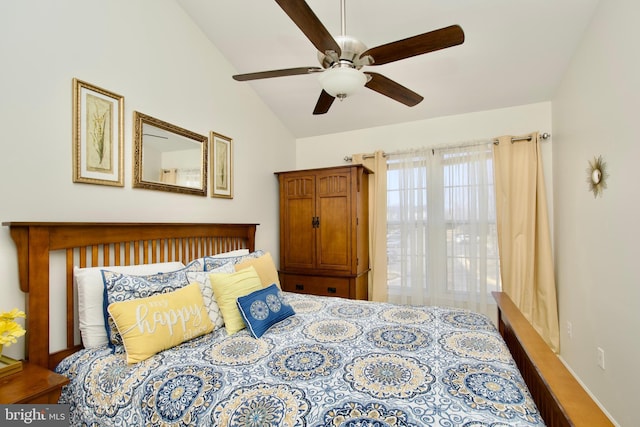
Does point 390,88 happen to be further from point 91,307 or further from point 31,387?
point 31,387

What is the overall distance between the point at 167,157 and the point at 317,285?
1.99 metres

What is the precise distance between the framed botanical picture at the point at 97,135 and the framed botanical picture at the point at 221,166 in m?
0.81

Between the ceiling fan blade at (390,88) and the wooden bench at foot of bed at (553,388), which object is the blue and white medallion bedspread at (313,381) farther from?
the ceiling fan blade at (390,88)

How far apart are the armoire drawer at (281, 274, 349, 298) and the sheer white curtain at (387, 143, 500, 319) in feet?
2.06

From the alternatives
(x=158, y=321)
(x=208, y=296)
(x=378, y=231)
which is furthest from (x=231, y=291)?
(x=378, y=231)

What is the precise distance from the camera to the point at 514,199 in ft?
10.0

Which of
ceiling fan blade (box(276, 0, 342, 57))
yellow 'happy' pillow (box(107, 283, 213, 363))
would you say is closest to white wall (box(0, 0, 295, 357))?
yellow 'happy' pillow (box(107, 283, 213, 363))

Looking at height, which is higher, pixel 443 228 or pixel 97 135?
pixel 97 135

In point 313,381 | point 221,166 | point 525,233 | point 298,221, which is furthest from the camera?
point 298,221

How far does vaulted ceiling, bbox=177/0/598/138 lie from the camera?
217cm

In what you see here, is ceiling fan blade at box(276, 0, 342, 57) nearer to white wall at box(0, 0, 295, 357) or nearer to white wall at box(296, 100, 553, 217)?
white wall at box(0, 0, 295, 357)

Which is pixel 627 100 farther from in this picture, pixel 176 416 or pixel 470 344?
pixel 176 416

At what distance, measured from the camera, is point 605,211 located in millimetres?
1987

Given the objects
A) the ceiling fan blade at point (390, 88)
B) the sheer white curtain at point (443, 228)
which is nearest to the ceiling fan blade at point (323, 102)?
the ceiling fan blade at point (390, 88)
